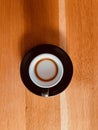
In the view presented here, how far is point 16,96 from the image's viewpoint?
31.0 inches

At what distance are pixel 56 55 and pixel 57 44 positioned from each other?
1.8 inches

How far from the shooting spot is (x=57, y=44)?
0.80m

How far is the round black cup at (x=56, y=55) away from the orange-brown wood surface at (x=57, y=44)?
0.02 m

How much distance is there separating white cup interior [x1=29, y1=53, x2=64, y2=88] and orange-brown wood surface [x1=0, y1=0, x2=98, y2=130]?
0.05m

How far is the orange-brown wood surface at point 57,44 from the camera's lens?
79 cm

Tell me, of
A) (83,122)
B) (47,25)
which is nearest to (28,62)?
(47,25)

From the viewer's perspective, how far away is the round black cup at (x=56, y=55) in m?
0.77

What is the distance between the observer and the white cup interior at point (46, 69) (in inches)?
30.4

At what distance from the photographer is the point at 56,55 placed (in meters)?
0.78

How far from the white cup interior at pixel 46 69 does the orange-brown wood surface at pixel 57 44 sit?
0.05m

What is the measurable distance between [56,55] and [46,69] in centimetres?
5

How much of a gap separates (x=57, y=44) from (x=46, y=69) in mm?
90

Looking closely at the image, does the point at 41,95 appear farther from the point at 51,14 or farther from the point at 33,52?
the point at 51,14

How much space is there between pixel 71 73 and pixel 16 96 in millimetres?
186
